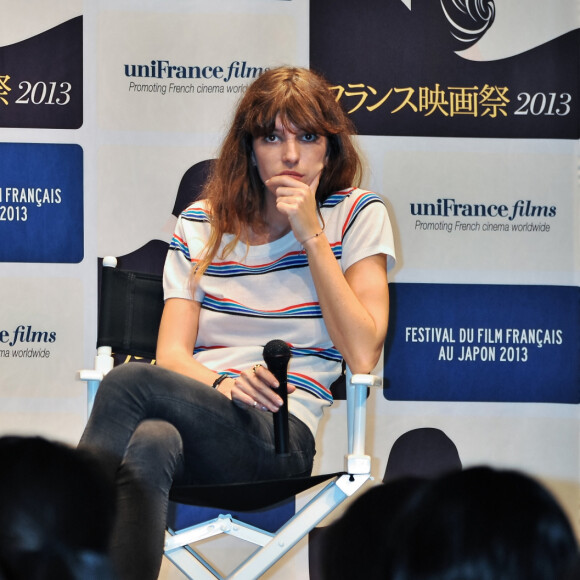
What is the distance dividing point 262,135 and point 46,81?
977 millimetres

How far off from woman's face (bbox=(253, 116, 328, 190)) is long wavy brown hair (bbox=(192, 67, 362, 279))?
0.02 meters

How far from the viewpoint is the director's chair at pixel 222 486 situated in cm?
178

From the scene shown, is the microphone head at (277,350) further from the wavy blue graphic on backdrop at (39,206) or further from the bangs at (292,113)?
the wavy blue graphic on backdrop at (39,206)

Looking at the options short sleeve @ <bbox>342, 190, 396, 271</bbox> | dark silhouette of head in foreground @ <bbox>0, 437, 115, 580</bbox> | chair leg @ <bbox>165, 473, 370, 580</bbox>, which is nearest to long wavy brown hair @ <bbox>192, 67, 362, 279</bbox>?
short sleeve @ <bbox>342, 190, 396, 271</bbox>

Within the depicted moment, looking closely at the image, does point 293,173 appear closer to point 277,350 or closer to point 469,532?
point 277,350

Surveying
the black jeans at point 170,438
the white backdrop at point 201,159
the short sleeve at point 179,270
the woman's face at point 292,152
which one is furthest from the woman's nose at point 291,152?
the white backdrop at point 201,159

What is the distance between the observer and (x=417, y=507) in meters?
0.71

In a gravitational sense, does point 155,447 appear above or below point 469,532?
below

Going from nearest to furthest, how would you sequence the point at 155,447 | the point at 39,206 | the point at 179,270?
the point at 155,447 < the point at 179,270 < the point at 39,206

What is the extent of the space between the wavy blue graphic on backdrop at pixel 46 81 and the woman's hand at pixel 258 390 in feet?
4.49

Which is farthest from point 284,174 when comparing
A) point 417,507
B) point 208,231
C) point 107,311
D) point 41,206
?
point 417,507

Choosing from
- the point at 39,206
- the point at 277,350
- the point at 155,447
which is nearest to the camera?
the point at 155,447

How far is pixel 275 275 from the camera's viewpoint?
6.83 feet

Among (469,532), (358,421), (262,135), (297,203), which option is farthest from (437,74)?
(469,532)
